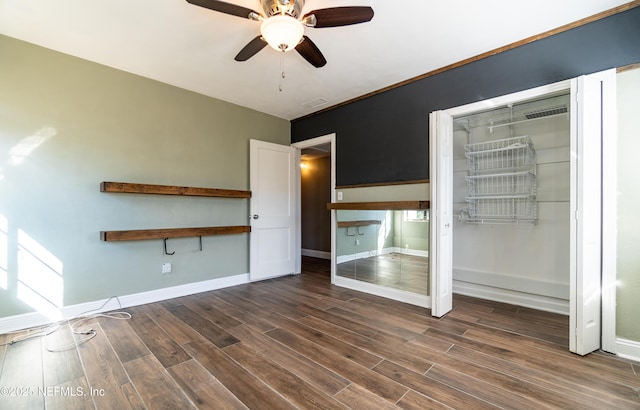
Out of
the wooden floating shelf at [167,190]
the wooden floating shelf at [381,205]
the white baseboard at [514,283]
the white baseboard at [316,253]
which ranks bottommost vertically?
the white baseboard at [316,253]

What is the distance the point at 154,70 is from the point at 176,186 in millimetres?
1353

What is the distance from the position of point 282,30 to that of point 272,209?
294 cm

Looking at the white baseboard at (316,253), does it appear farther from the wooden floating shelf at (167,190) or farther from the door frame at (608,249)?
the door frame at (608,249)

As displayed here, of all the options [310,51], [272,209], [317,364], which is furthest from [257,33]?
[317,364]

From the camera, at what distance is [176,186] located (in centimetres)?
355

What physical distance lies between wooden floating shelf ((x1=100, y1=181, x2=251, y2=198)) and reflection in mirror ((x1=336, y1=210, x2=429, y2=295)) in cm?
161

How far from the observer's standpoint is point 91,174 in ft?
9.93

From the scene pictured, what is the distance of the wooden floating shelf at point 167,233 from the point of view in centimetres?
302

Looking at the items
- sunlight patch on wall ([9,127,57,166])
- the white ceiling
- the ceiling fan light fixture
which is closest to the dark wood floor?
sunlight patch on wall ([9,127,57,166])

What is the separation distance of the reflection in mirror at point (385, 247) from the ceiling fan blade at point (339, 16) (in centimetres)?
214

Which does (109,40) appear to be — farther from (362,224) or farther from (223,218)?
(362,224)

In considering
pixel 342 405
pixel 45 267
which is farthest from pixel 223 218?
pixel 342 405

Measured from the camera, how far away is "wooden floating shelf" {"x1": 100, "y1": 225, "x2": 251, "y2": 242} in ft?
9.90

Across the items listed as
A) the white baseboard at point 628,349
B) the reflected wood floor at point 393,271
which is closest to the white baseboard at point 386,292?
the reflected wood floor at point 393,271
